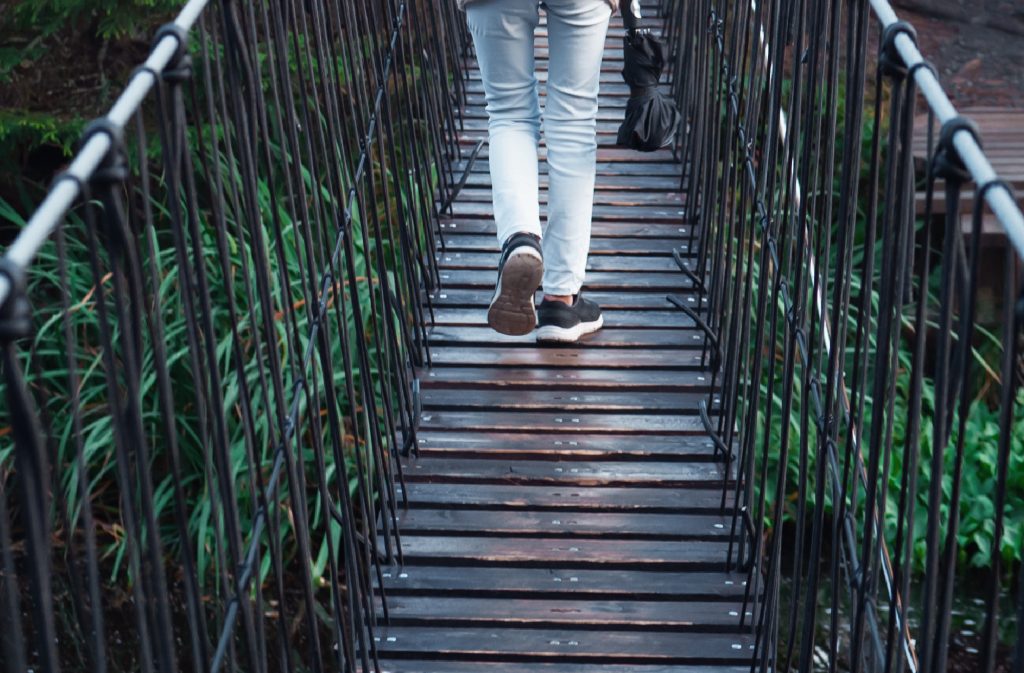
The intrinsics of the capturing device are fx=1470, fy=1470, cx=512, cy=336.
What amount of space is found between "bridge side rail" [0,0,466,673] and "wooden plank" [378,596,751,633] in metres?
0.09

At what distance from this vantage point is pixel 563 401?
10.5 feet

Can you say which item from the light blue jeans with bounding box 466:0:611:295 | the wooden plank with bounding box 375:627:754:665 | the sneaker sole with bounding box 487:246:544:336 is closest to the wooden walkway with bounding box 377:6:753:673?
the wooden plank with bounding box 375:627:754:665

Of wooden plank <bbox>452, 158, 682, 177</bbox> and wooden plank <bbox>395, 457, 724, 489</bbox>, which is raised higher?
wooden plank <bbox>452, 158, 682, 177</bbox>

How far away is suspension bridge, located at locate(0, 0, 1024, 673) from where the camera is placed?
1.46 metres

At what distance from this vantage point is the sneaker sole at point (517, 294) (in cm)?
312

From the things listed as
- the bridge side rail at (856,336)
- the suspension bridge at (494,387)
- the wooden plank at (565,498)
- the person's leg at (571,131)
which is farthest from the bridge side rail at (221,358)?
the bridge side rail at (856,336)

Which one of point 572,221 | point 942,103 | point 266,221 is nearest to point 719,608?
point 572,221

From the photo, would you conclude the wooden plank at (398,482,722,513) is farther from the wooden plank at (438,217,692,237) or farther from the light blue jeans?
the wooden plank at (438,217,692,237)

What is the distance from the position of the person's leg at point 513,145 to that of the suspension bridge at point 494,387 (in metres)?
0.21

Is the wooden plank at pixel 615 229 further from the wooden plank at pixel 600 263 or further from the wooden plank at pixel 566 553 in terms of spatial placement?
the wooden plank at pixel 566 553

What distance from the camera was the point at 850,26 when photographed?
1.96 metres

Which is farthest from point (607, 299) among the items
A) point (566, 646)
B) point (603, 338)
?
point (566, 646)

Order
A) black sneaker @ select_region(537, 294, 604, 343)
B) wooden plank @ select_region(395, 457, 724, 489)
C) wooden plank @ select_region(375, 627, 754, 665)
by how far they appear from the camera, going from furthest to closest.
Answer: black sneaker @ select_region(537, 294, 604, 343)
wooden plank @ select_region(395, 457, 724, 489)
wooden plank @ select_region(375, 627, 754, 665)

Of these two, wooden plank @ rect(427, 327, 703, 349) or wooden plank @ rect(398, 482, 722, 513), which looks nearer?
wooden plank @ rect(398, 482, 722, 513)
